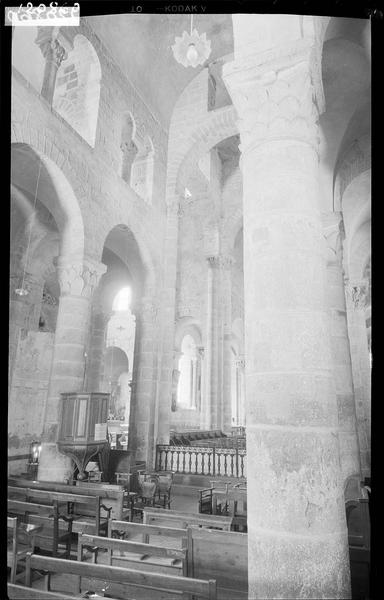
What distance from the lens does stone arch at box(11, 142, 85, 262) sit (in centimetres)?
745

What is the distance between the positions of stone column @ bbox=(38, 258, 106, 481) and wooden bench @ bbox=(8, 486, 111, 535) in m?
1.88

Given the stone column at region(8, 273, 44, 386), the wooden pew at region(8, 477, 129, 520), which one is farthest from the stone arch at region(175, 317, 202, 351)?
the wooden pew at region(8, 477, 129, 520)

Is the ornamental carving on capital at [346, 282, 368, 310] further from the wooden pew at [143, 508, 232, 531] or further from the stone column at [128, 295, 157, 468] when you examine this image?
the wooden pew at [143, 508, 232, 531]

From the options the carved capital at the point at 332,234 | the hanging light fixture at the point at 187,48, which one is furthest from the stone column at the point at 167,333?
the carved capital at the point at 332,234

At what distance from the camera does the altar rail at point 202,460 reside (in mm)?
9063

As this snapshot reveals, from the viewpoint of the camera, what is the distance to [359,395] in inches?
330

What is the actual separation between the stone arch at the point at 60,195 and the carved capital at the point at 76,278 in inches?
7.1

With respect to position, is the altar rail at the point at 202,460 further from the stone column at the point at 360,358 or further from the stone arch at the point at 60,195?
the stone arch at the point at 60,195

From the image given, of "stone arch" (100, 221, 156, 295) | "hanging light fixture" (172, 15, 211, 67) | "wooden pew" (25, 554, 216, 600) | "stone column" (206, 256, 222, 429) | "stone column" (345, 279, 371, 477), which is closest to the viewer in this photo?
"wooden pew" (25, 554, 216, 600)

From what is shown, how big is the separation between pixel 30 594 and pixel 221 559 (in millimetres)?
1540

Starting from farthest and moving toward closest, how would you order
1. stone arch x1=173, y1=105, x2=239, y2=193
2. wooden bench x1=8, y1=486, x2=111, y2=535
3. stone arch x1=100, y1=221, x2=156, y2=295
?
stone arch x1=173, y1=105, x2=239, y2=193 → stone arch x1=100, y1=221, x2=156, y2=295 → wooden bench x1=8, y1=486, x2=111, y2=535

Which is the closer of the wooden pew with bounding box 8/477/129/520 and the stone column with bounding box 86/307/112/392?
the wooden pew with bounding box 8/477/129/520
